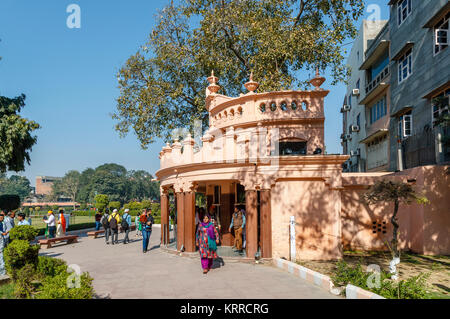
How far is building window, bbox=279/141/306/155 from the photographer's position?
13.2m

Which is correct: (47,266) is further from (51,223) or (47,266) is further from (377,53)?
(377,53)

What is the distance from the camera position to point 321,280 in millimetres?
8414

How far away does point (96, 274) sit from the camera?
34.2 ft

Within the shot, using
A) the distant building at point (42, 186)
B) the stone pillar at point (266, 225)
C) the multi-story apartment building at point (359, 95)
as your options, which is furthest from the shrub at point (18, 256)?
the distant building at point (42, 186)

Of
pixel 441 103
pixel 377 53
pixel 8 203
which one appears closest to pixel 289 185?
pixel 441 103

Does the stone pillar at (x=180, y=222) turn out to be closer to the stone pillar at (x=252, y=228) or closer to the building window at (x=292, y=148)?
the stone pillar at (x=252, y=228)

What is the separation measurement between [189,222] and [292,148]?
191 inches

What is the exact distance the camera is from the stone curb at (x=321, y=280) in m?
7.03

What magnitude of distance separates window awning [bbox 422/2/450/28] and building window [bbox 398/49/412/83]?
231 centimetres

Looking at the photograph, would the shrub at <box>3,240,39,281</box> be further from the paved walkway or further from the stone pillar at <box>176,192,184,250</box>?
the stone pillar at <box>176,192,184,250</box>

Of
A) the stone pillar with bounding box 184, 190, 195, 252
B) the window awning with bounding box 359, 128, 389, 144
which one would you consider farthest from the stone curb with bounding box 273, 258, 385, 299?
the window awning with bounding box 359, 128, 389, 144

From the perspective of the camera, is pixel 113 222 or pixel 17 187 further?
pixel 17 187

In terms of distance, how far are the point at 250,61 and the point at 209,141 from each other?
10.8 meters
